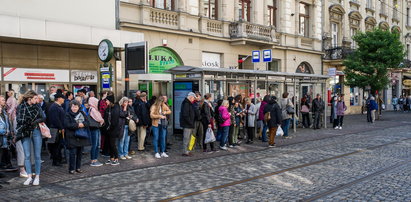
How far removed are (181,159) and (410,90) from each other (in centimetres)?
4571

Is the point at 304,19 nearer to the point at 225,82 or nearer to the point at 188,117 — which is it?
the point at 225,82

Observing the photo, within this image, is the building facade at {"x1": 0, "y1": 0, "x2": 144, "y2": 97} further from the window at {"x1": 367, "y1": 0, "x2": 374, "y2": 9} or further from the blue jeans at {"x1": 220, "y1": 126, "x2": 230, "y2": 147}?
the window at {"x1": 367, "y1": 0, "x2": 374, "y2": 9}

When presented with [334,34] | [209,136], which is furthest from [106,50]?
[334,34]

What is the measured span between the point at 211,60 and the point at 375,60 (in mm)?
12306

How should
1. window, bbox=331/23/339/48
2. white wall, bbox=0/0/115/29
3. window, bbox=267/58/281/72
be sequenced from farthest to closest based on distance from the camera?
window, bbox=331/23/339/48 → window, bbox=267/58/281/72 → white wall, bbox=0/0/115/29

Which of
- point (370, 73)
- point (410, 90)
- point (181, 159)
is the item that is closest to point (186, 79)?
point (181, 159)

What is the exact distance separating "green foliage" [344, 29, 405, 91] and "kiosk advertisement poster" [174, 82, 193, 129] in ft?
55.4

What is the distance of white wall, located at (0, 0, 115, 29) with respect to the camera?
49.3ft

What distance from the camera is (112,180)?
28.4 feet

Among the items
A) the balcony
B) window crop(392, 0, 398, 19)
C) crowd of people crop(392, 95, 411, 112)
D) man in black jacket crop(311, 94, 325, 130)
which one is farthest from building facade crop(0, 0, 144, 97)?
window crop(392, 0, 398, 19)

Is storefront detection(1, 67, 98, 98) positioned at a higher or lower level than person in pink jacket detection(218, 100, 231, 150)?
higher

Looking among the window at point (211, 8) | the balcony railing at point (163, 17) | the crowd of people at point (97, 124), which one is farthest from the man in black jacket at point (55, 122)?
the window at point (211, 8)

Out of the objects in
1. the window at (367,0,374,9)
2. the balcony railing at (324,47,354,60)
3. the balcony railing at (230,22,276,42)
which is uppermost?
the window at (367,0,374,9)

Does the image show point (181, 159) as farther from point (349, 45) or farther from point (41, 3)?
point (349, 45)
